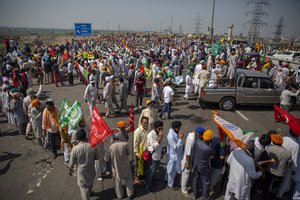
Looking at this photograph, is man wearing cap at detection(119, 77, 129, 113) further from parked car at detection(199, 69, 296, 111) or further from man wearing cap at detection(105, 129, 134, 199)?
man wearing cap at detection(105, 129, 134, 199)

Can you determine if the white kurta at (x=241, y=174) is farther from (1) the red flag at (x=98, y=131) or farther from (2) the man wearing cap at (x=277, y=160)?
(1) the red flag at (x=98, y=131)

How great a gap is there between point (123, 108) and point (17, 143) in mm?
4358

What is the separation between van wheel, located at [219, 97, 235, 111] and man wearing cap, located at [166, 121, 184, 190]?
6.03m

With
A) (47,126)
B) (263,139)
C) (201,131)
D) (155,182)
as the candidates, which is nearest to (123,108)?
(47,126)

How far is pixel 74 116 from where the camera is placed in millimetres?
5289

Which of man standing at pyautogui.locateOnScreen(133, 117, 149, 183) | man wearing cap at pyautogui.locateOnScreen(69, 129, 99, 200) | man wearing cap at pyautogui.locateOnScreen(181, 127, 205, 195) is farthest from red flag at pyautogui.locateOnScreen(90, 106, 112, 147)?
man wearing cap at pyautogui.locateOnScreen(181, 127, 205, 195)

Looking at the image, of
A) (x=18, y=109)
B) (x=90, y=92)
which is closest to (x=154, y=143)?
(x=90, y=92)

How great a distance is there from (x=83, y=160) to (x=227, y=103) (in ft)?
25.6

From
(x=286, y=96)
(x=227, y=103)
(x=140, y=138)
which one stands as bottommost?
(x=227, y=103)

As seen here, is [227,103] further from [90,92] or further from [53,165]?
[53,165]

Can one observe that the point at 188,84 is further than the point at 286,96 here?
Yes

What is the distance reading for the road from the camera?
16.4 ft

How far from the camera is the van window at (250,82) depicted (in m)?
9.75

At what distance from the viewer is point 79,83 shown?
52.2 feet
